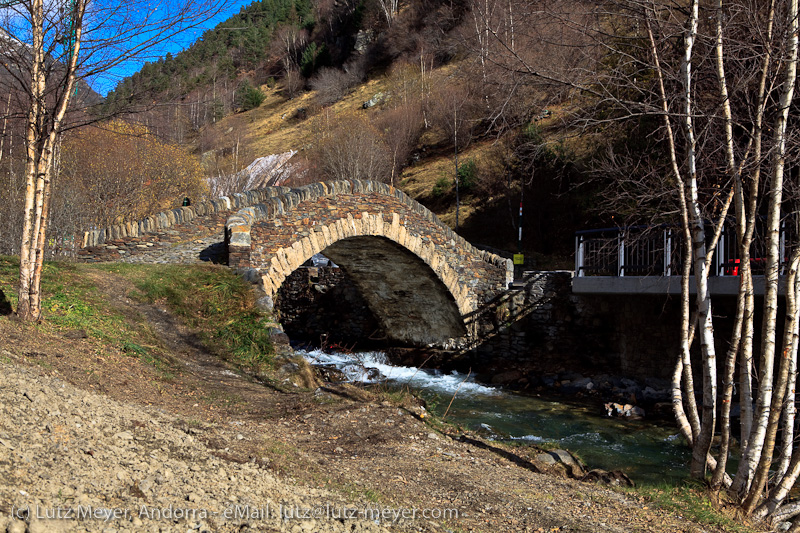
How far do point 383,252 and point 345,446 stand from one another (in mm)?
8318

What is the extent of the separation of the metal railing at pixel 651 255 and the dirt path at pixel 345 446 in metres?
4.66

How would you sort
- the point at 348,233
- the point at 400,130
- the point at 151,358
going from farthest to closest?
the point at 400,130 → the point at 348,233 → the point at 151,358

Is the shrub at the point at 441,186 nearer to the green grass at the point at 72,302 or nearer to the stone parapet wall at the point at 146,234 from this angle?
the stone parapet wall at the point at 146,234

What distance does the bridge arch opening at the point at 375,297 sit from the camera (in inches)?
506

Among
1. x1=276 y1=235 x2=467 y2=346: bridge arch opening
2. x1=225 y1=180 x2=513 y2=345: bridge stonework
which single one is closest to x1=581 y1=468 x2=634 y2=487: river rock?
x1=225 y1=180 x2=513 y2=345: bridge stonework

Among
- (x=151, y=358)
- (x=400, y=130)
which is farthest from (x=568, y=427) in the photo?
(x=400, y=130)

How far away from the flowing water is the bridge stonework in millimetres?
2245

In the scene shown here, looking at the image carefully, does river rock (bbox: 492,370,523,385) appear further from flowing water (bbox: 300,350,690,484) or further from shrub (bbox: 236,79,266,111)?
shrub (bbox: 236,79,266,111)

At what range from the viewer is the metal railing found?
8773 millimetres

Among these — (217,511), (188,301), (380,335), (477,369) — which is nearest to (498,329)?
(477,369)

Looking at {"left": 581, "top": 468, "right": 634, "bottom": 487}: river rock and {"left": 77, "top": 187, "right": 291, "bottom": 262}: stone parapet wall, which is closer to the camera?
{"left": 581, "top": 468, "right": 634, "bottom": 487}: river rock

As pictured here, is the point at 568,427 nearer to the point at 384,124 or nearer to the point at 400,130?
the point at 400,130

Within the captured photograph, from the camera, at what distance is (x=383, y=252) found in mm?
12602

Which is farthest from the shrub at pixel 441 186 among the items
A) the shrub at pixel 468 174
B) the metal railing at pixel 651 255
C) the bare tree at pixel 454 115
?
the metal railing at pixel 651 255
